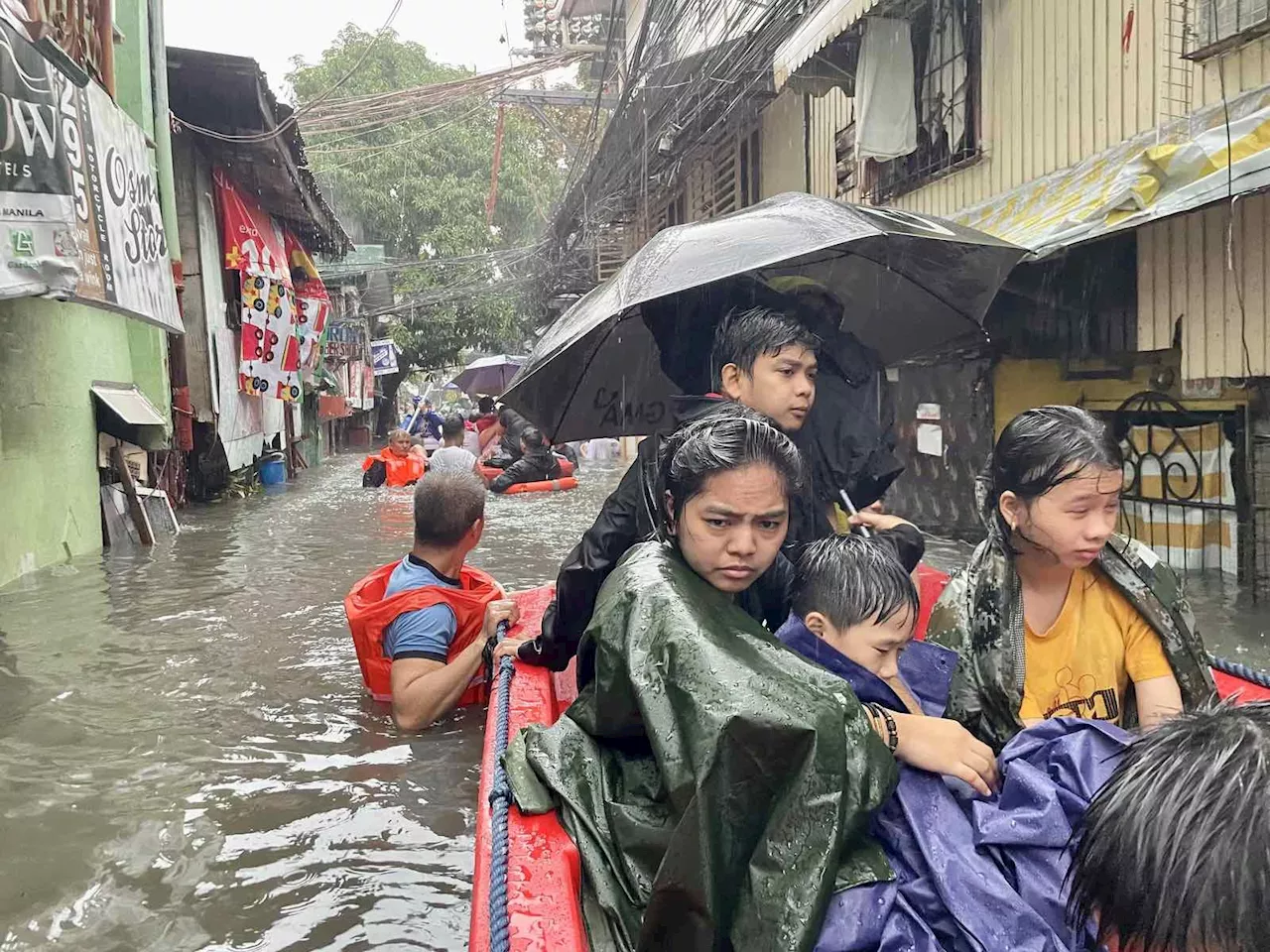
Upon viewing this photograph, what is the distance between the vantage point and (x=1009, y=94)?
25.2ft

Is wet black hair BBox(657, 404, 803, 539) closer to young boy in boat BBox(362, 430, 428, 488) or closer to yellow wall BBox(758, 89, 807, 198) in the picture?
yellow wall BBox(758, 89, 807, 198)

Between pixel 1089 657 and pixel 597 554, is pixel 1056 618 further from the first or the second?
pixel 597 554

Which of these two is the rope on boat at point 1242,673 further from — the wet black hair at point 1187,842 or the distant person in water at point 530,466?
the distant person in water at point 530,466

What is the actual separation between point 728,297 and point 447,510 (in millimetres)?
1483

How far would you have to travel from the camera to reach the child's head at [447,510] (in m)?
3.96

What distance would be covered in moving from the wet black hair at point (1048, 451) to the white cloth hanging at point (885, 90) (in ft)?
22.8

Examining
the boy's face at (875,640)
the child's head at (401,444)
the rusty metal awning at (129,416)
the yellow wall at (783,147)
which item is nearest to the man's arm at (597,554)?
the boy's face at (875,640)

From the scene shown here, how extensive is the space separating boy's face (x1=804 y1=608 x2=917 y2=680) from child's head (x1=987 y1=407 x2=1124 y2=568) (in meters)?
0.41

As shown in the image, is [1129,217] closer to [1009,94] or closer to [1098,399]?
[1098,399]

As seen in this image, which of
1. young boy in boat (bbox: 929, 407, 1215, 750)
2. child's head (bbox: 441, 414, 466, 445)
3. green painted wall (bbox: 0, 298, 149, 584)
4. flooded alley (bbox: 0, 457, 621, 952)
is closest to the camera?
young boy in boat (bbox: 929, 407, 1215, 750)

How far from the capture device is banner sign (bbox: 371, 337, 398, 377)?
28625 mm

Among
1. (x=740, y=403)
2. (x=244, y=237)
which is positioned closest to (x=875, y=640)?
(x=740, y=403)

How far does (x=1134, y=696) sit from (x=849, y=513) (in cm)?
104

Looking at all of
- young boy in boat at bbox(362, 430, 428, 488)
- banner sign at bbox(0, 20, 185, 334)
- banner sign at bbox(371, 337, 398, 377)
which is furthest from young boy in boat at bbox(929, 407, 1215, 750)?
banner sign at bbox(371, 337, 398, 377)
